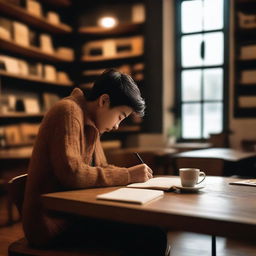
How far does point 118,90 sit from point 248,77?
13.0 feet

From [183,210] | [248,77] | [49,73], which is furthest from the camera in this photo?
[49,73]

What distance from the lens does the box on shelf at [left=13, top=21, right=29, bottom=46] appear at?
15.0 feet

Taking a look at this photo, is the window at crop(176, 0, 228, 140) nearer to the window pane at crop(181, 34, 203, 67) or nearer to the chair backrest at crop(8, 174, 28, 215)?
the window pane at crop(181, 34, 203, 67)

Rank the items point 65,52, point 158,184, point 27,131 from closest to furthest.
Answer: point 158,184 → point 27,131 → point 65,52

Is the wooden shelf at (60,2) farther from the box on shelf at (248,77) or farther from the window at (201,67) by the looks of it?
Answer: the box on shelf at (248,77)

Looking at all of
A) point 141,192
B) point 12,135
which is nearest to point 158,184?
point 141,192

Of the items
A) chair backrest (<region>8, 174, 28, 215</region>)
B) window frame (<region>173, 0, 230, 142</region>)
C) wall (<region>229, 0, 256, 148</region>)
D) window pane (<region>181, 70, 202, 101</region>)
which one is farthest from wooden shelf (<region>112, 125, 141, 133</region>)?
chair backrest (<region>8, 174, 28, 215</region>)

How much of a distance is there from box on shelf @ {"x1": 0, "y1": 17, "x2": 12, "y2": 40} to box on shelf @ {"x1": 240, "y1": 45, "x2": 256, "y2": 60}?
3289 mm

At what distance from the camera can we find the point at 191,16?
220 inches

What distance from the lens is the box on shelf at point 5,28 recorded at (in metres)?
4.29

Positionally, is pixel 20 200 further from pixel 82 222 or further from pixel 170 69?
pixel 170 69

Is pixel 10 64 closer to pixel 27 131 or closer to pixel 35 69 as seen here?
pixel 35 69

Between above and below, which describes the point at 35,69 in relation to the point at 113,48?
below

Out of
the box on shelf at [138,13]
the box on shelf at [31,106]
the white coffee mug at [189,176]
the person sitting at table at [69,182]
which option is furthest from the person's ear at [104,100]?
the box on shelf at [138,13]
